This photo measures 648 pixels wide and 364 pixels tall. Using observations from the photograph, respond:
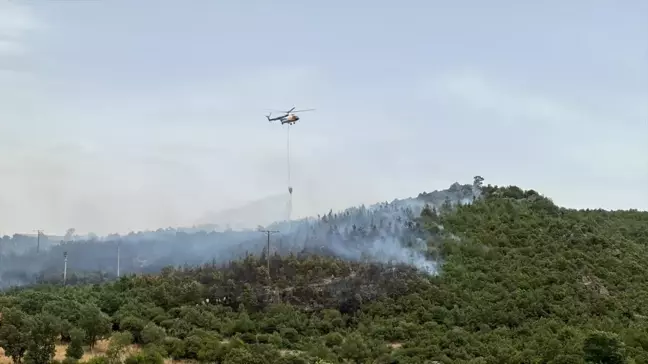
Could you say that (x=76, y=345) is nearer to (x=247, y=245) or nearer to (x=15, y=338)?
(x=15, y=338)

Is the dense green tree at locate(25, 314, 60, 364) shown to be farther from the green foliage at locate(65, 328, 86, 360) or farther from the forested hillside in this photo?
the green foliage at locate(65, 328, 86, 360)

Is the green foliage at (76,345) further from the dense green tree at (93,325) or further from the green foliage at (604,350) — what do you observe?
the green foliage at (604,350)

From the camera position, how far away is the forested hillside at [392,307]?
52.1 metres

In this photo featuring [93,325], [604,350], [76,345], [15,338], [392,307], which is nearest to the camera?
[15,338]

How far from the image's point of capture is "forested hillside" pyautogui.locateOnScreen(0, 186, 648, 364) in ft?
171

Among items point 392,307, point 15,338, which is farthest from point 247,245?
point 15,338

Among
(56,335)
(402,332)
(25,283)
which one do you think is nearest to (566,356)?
(402,332)

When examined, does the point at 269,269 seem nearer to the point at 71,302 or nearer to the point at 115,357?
the point at 71,302

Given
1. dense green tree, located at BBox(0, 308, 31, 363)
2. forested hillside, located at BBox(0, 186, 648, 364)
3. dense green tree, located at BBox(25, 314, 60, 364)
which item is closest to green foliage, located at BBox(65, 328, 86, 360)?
forested hillside, located at BBox(0, 186, 648, 364)

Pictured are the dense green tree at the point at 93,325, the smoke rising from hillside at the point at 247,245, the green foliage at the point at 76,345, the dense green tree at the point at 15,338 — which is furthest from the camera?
the smoke rising from hillside at the point at 247,245

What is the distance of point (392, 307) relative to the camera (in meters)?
65.1

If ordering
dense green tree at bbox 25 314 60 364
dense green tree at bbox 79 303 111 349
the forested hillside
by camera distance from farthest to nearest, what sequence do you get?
dense green tree at bbox 79 303 111 349 → the forested hillside → dense green tree at bbox 25 314 60 364

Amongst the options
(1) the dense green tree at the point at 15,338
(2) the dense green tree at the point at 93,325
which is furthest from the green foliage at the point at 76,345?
(2) the dense green tree at the point at 93,325

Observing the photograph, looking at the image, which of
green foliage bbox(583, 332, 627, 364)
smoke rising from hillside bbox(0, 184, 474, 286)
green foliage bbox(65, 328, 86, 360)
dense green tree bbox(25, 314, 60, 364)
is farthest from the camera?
smoke rising from hillside bbox(0, 184, 474, 286)
